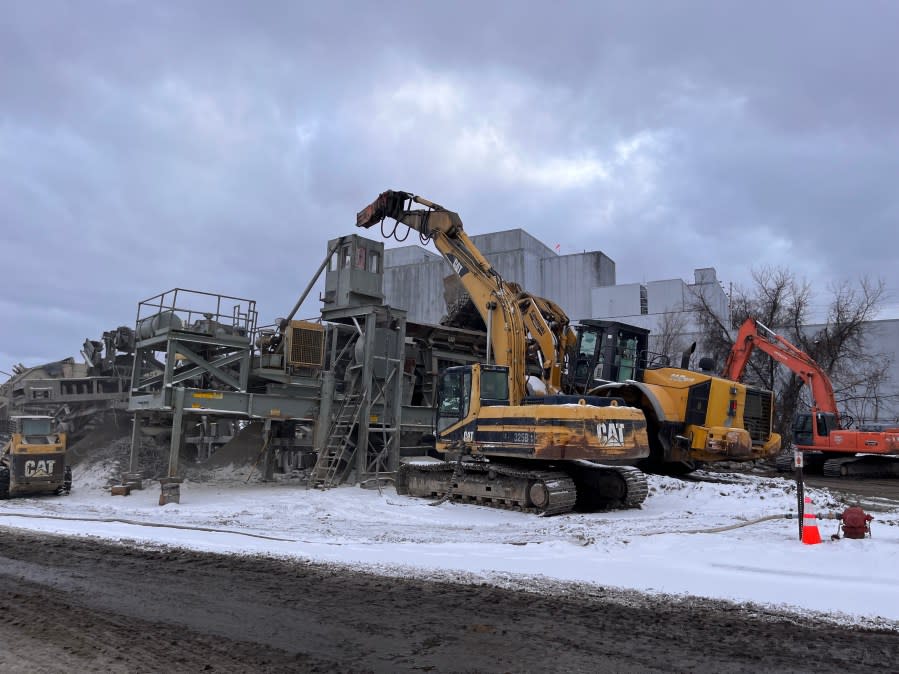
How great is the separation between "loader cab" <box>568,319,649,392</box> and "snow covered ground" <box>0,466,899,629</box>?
2621 millimetres

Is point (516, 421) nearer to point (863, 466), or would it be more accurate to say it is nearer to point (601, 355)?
point (601, 355)

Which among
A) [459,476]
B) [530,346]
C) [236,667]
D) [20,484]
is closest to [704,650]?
[236,667]

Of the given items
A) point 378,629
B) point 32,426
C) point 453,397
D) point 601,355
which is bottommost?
point 378,629

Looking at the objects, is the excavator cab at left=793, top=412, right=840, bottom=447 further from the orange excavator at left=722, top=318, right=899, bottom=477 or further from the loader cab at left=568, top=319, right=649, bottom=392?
the loader cab at left=568, top=319, right=649, bottom=392

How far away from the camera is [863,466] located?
21.3 m

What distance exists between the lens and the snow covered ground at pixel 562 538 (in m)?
6.85

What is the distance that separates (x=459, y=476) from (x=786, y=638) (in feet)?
30.0

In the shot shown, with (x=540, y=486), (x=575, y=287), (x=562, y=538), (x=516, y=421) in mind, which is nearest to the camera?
(x=562, y=538)

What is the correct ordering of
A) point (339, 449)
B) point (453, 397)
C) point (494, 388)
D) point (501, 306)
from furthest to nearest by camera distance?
point (339, 449), point (501, 306), point (453, 397), point (494, 388)

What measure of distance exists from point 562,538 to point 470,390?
5.11m

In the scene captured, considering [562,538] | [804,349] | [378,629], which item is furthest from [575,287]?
[378,629]

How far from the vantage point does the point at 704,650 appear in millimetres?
4930

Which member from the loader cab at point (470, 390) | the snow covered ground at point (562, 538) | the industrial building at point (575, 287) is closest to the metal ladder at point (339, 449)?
the snow covered ground at point (562, 538)

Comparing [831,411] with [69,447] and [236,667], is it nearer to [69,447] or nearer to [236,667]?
[236,667]
